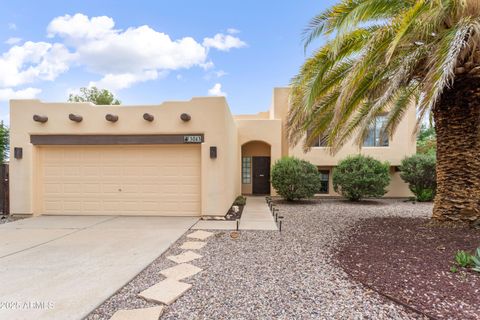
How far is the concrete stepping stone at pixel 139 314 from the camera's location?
2.76 metres

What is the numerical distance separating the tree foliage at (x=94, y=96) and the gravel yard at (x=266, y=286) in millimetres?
22552

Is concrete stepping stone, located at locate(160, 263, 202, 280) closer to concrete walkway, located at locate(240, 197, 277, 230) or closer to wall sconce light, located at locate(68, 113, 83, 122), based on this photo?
concrete walkway, located at locate(240, 197, 277, 230)

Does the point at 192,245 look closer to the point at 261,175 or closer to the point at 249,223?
the point at 249,223

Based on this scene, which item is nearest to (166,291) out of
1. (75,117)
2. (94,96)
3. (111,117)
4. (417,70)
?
(111,117)

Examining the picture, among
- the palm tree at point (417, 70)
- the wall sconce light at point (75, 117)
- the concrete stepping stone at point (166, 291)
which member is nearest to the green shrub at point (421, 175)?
the palm tree at point (417, 70)

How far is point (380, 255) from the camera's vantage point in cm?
454

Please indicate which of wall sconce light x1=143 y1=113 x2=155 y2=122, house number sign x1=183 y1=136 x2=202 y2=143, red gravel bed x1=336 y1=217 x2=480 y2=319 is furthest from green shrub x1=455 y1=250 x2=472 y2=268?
wall sconce light x1=143 y1=113 x2=155 y2=122

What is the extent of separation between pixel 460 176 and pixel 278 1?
8665mm

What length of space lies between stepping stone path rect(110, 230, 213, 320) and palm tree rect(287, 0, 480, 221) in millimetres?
4153

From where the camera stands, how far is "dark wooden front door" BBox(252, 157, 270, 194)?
14.4 m

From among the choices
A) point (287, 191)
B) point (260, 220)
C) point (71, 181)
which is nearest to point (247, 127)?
point (287, 191)

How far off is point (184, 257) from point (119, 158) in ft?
17.2

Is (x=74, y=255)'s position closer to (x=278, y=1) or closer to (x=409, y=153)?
(x=278, y=1)

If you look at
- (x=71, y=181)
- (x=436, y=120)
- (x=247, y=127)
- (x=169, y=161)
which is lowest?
(x=71, y=181)
